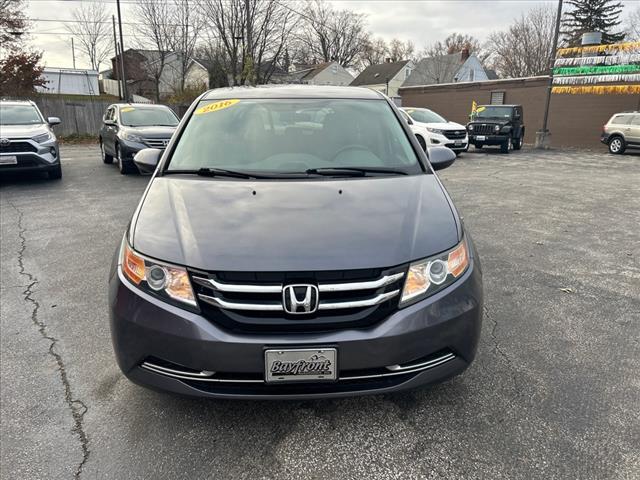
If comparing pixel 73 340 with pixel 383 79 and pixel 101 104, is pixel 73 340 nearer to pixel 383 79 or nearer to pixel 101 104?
pixel 101 104

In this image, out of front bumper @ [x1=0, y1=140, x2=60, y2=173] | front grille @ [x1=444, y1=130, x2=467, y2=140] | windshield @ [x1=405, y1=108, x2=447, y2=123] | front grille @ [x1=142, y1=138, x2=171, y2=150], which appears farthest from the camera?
windshield @ [x1=405, y1=108, x2=447, y2=123]

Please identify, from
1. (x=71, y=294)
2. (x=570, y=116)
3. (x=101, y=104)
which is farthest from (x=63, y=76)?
(x=71, y=294)

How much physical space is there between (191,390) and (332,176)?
4.69 feet

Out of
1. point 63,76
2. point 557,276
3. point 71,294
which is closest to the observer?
point 71,294

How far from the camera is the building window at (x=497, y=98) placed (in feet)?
82.1

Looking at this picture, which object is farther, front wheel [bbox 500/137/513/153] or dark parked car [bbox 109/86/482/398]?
front wheel [bbox 500/137/513/153]

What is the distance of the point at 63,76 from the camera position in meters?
46.4

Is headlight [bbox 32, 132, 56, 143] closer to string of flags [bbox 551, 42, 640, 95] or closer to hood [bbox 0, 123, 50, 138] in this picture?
hood [bbox 0, 123, 50, 138]

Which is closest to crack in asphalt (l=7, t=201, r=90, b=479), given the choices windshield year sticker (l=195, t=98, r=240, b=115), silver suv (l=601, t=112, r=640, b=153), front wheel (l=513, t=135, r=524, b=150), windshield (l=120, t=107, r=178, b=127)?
windshield year sticker (l=195, t=98, r=240, b=115)

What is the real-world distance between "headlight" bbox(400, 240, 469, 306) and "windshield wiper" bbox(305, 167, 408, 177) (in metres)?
0.82

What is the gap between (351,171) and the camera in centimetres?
283

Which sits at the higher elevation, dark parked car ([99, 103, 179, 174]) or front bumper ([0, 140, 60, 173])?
dark parked car ([99, 103, 179, 174])

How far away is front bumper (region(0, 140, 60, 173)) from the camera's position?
27.8 feet

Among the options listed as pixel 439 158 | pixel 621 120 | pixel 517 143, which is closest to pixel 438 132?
pixel 517 143
